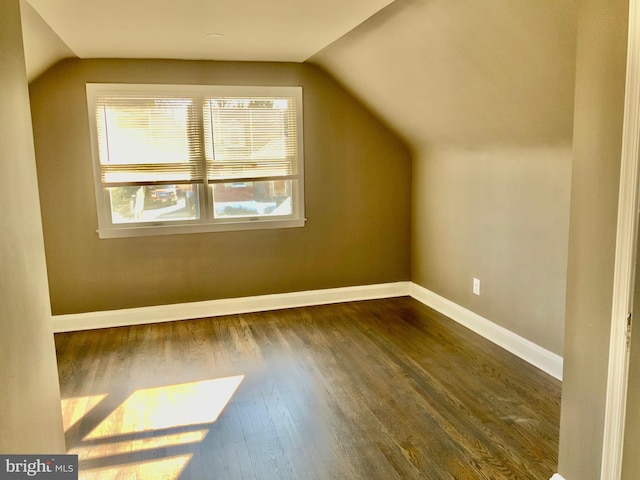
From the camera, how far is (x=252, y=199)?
15.1 feet

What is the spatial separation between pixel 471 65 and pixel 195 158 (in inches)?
94.7

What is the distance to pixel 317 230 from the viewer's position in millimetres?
4773

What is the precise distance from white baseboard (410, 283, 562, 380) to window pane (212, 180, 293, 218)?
1.54 metres

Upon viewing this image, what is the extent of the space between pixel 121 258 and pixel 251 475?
2.58m

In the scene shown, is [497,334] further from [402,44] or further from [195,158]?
[195,158]

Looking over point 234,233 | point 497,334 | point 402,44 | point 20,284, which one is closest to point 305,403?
point 497,334

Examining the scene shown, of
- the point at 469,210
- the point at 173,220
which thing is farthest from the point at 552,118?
the point at 173,220

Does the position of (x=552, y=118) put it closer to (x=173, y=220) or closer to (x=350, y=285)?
(x=350, y=285)

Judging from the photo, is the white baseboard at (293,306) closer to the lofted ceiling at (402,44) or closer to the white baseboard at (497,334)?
the white baseboard at (497,334)


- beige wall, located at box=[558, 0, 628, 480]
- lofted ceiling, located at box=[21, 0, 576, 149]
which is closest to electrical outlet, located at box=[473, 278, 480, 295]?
lofted ceiling, located at box=[21, 0, 576, 149]

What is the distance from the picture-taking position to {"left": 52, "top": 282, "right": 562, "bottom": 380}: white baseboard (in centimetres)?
378

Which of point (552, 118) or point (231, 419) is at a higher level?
point (552, 118)

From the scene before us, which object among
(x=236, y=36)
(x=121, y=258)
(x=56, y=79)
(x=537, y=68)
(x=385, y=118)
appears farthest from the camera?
(x=385, y=118)

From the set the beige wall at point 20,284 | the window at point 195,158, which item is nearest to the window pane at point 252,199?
the window at point 195,158
